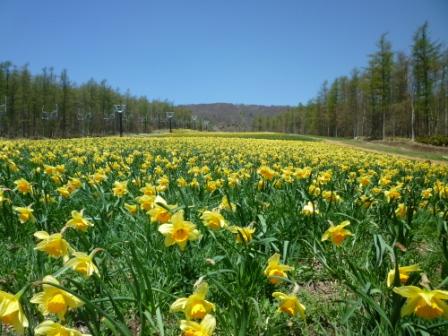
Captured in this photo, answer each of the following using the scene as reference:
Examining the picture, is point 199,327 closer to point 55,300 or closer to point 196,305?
point 196,305

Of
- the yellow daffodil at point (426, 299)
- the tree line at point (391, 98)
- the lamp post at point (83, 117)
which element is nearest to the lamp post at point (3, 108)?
the lamp post at point (83, 117)

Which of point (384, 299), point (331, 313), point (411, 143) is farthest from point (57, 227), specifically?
point (411, 143)

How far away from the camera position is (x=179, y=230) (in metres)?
1.74

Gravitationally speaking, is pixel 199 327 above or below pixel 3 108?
below

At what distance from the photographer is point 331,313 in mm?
2086

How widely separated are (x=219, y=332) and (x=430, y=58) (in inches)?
1642

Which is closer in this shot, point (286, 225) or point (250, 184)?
point (286, 225)

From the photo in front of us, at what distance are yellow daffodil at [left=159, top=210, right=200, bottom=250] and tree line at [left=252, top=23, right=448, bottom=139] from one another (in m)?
37.4

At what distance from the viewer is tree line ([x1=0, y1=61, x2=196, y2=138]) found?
51828mm

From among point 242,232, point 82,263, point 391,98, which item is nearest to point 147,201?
point 242,232

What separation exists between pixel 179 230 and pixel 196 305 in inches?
→ 19.2

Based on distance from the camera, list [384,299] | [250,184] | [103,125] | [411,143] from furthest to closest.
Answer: [103,125]
[411,143]
[250,184]
[384,299]

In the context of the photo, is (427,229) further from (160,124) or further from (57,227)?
(160,124)

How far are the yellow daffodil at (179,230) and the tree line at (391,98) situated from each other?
123 ft
